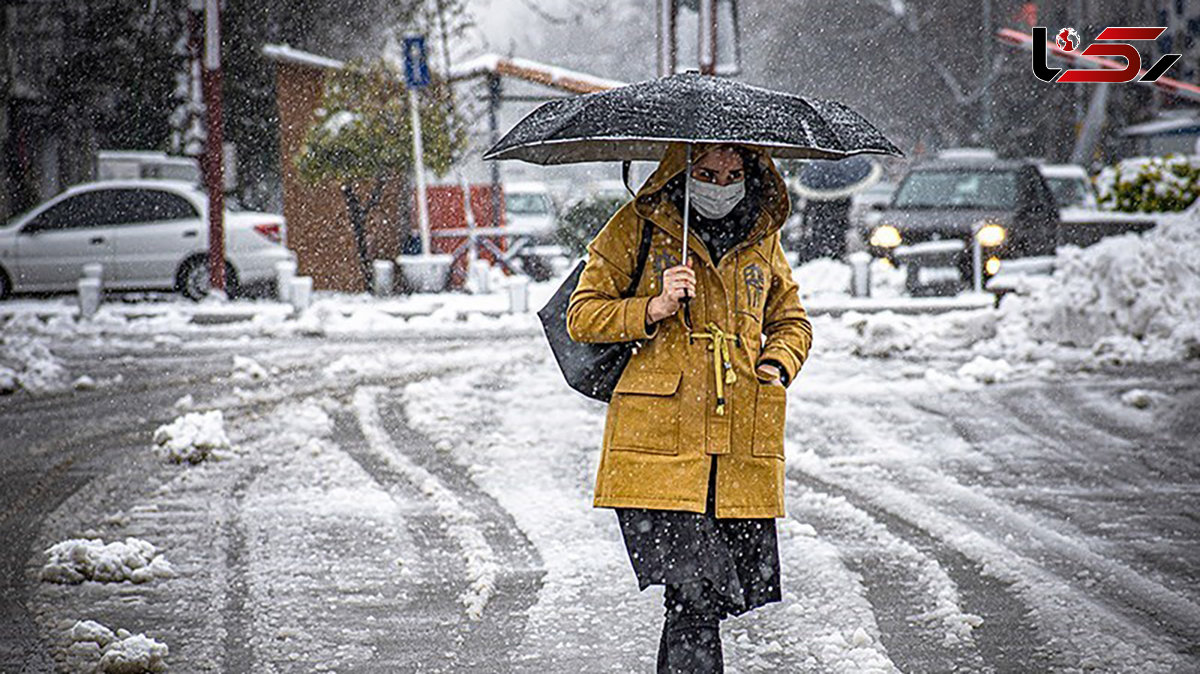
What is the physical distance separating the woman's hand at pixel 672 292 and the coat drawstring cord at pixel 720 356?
0.16m

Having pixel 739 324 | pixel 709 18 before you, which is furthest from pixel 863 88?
pixel 739 324

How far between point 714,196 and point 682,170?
11 centimetres

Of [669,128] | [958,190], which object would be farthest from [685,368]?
[958,190]

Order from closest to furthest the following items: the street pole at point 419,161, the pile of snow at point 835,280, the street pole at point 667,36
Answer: the street pole at point 667,36
the pile of snow at point 835,280
the street pole at point 419,161

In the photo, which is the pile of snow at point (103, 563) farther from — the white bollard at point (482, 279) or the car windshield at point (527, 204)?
the car windshield at point (527, 204)

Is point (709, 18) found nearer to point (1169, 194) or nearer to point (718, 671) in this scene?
point (1169, 194)

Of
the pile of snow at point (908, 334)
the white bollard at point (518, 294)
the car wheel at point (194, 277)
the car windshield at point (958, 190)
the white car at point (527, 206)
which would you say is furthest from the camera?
the white car at point (527, 206)

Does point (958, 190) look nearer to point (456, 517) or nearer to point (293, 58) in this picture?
point (293, 58)

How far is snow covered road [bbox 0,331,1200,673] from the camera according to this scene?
16.6 ft

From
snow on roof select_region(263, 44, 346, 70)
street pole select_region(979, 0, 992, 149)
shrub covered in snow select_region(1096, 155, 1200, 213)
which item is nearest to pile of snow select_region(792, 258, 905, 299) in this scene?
shrub covered in snow select_region(1096, 155, 1200, 213)

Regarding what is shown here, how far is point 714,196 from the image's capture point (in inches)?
158

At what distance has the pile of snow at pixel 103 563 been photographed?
593cm

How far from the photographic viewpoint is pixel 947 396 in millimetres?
10891

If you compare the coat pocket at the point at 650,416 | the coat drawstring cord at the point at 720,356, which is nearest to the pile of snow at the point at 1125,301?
the coat drawstring cord at the point at 720,356
